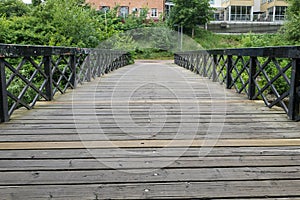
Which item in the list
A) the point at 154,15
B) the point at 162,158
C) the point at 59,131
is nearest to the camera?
the point at 162,158

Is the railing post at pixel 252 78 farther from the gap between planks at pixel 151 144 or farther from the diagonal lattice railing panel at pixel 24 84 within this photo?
the diagonal lattice railing panel at pixel 24 84

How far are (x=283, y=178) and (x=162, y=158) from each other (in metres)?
0.72

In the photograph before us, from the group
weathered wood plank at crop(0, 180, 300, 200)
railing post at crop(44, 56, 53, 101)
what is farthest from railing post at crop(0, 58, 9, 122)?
weathered wood plank at crop(0, 180, 300, 200)

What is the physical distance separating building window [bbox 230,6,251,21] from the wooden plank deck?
30594 mm

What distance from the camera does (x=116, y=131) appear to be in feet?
8.91

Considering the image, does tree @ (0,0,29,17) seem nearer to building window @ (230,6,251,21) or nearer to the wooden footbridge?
the wooden footbridge

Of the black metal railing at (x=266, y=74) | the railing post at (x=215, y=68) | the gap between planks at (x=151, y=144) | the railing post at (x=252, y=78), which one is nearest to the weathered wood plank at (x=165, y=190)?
the gap between planks at (x=151, y=144)

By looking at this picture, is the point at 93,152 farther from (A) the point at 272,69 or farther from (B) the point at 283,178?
(A) the point at 272,69

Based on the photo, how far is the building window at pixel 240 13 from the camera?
32156 mm

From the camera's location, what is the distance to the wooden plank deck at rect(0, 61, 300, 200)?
1663 mm

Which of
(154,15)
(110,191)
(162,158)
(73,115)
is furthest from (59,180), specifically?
(154,15)

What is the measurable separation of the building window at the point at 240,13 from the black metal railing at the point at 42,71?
24.9m

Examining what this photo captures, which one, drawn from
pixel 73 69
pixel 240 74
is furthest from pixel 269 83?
pixel 73 69

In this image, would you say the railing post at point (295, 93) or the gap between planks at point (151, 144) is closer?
the gap between planks at point (151, 144)
